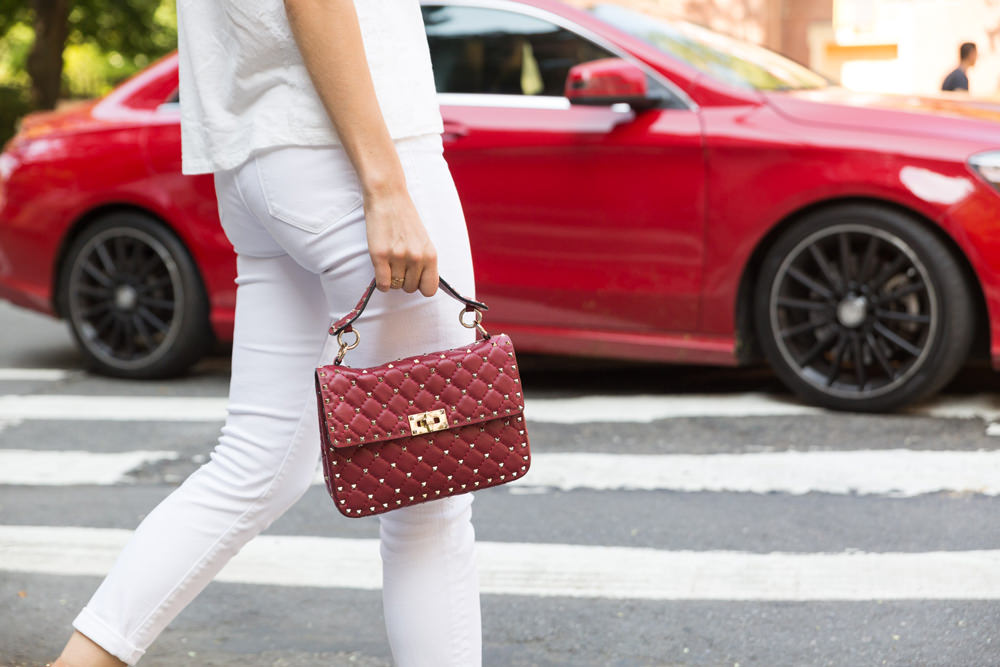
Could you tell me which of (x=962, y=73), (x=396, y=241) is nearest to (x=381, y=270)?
(x=396, y=241)

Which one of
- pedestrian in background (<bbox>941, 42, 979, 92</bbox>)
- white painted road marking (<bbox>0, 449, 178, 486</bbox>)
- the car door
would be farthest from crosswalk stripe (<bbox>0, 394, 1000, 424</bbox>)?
pedestrian in background (<bbox>941, 42, 979, 92</bbox>)

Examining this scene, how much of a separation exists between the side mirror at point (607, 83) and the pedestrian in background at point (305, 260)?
3.10m

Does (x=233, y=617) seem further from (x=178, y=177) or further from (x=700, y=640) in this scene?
(x=178, y=177)

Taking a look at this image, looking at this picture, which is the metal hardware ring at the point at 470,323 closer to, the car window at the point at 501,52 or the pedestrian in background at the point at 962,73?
the car window at the point at 501,52

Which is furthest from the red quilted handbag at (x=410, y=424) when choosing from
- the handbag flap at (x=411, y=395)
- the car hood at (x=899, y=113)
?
the car hood at (x=899, y=113)

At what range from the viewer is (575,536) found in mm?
3828

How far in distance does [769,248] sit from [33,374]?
3.41m

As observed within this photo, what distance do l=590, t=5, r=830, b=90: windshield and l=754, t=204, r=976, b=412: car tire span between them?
28.7 inches

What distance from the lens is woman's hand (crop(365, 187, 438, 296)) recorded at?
195cm

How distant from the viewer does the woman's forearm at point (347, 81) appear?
1909 mm

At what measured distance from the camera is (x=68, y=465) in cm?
480

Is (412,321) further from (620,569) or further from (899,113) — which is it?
(899,113)

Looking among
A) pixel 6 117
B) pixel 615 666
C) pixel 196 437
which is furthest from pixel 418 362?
pixel 6 117

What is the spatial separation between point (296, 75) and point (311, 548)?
2018 millimetres
